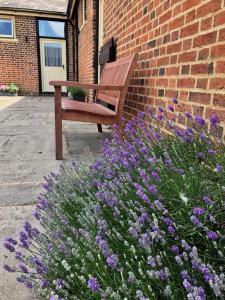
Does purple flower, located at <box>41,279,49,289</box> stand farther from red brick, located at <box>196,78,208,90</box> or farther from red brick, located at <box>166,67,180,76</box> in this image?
red brick, located at <box>166,67,180,76</box>

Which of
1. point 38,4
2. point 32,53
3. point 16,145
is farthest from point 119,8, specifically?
point 38,4

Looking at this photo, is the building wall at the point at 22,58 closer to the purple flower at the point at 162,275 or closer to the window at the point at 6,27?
the window at the point at 6,27

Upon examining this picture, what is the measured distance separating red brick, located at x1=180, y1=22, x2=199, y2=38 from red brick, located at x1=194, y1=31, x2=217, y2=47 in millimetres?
75

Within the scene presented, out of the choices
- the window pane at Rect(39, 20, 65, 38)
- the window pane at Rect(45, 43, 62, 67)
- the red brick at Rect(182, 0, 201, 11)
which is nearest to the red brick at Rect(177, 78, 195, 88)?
the red brick at Rect(182, 0, 201, 11)

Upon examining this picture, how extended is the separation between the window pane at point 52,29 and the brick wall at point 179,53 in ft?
35.4

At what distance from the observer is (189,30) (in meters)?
1.98

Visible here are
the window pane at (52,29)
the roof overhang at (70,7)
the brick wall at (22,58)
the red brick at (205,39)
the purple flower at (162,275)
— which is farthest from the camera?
the window pane at (52,29)

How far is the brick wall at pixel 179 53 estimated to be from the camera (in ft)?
5.45

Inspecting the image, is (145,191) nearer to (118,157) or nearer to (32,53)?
(118,157)

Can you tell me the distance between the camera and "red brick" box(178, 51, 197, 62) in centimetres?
192

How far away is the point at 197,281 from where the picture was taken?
2.67 ft

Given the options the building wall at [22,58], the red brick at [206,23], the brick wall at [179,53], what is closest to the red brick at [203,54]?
the brick wall at [179,53]

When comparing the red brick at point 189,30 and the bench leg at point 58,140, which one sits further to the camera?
the bench leg at point 58,140

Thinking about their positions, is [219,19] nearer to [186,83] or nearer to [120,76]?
[186,83]
